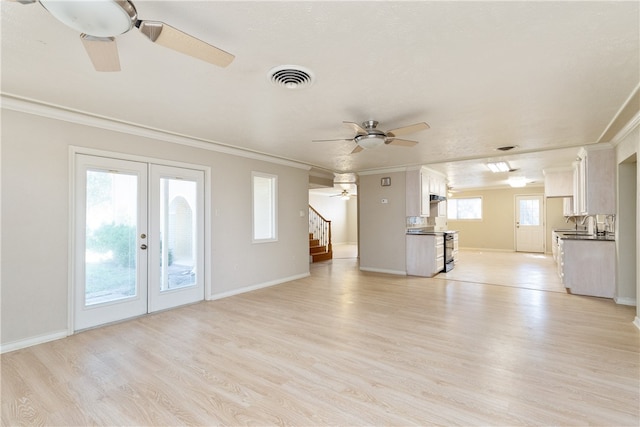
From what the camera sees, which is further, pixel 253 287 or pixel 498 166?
pixel 498 166

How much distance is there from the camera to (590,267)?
4875 mm

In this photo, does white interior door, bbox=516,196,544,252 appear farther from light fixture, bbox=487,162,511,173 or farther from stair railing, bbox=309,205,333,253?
stair railing, bbox=309,205,333,253

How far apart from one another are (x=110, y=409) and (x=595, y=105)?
16.2ft

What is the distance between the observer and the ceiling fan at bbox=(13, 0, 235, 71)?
1451mm

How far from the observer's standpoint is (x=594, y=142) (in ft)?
15.1

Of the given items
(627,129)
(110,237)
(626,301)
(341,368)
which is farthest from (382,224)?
(110,237)

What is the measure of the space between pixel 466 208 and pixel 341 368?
10874mm

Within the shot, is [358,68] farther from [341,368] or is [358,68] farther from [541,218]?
[541,218]

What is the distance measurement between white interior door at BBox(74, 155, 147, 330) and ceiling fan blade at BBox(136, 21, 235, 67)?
2629mm

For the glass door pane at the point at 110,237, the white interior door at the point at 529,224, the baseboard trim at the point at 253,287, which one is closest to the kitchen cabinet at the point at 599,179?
the baseboard trim at the point at 253,287

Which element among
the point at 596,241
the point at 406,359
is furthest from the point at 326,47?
the point at 596,241

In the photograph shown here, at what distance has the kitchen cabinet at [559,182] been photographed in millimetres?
7117

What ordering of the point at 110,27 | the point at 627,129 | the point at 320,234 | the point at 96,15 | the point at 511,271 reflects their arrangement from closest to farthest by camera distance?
the point at 96,15 → the point at 110,27 → the point at 627,129 → the point at 511,271 → the point at 320,234

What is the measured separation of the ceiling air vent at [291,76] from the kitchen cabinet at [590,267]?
5109 millimetres
